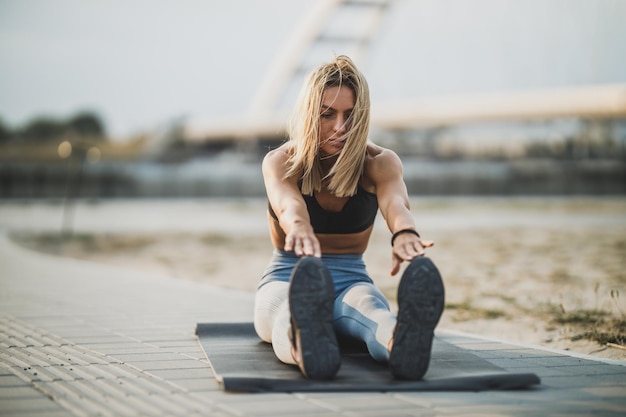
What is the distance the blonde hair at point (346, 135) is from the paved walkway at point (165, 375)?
814 millimetres

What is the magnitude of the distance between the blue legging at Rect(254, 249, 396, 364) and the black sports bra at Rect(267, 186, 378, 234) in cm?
12

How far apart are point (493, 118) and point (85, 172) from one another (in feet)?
54.7

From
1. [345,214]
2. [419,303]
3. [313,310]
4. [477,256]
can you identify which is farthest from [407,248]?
[477,256]

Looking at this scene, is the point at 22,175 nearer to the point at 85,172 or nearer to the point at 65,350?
the point at 85,172

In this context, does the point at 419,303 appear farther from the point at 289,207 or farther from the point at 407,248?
the point at 289,207

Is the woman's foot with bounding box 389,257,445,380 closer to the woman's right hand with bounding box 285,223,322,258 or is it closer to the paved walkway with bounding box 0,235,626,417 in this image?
the paved walkway with bounding box 0,235,626,417

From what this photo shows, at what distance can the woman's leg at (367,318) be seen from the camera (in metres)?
2.85

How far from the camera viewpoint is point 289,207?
118 inches

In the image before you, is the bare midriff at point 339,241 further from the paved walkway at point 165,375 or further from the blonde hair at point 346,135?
the paved walkway at point 165,375

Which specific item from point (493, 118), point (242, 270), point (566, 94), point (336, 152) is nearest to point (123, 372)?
point (336, 152)

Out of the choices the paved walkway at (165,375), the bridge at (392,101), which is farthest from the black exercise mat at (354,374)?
the bridge at (392,101)

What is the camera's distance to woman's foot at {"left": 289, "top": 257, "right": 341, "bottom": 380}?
8.48 feet

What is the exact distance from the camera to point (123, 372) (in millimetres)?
2998

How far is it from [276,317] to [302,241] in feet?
1.42
